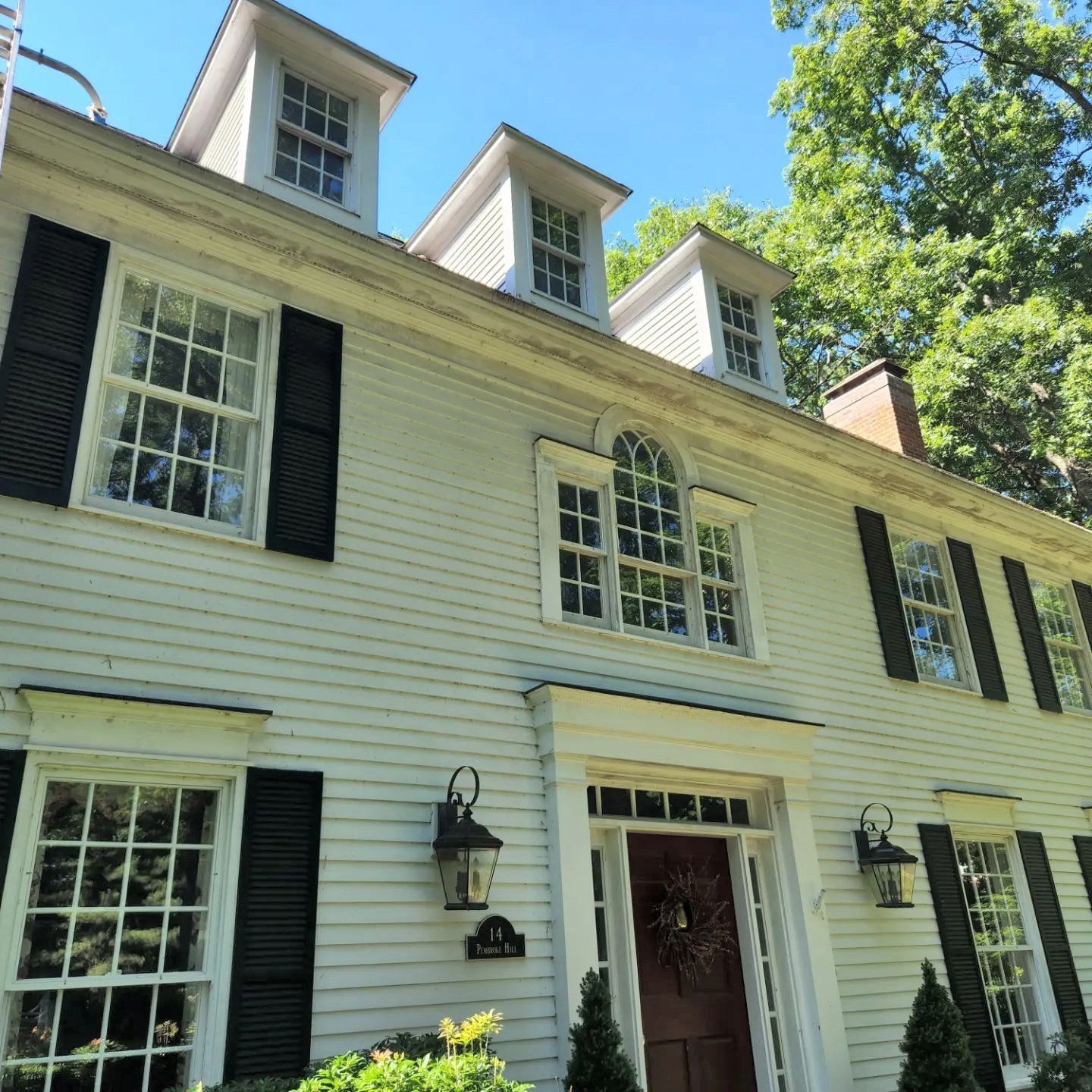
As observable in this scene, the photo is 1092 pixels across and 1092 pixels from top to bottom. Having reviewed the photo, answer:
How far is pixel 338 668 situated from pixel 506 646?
1.26 meters

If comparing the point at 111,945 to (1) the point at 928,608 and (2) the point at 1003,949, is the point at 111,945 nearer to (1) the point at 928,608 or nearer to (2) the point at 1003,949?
(2) the point at 1003,949

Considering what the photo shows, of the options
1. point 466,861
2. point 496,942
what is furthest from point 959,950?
point 466,861

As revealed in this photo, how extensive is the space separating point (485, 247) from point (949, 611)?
615 centimetres

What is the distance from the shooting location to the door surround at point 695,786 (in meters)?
6.00

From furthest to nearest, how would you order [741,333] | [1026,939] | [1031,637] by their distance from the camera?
[1031,637], [741,333], [1026,939]

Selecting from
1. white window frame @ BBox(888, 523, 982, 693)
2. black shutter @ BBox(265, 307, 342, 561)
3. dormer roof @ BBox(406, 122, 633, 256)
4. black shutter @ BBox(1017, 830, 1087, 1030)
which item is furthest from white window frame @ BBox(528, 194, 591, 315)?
black shutter @ BBox(1017, 830, 1087, 1030)

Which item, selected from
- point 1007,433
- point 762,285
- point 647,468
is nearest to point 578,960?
point 647,468

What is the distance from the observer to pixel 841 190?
65.0 feet

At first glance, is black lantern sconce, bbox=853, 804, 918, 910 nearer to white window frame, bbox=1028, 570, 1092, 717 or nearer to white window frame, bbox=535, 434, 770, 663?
white window frame, bbox=535, 434, 770, 663

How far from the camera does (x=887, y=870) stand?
760 centimetres

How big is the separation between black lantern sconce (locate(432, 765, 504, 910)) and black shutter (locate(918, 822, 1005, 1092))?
470 cm

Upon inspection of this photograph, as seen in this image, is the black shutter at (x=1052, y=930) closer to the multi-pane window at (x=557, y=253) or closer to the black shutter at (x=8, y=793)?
the multi-pane window at (x=557, y=253)

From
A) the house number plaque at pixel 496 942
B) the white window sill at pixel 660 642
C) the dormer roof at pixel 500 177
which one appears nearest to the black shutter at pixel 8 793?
the house number plaque at pixel 496 942

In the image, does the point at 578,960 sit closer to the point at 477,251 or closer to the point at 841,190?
the point at 477,251
